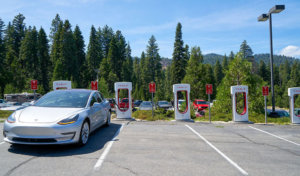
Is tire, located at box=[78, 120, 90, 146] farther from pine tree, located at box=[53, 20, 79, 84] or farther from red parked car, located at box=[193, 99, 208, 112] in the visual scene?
pine tree, located at box=[53, 20, 79, 84]

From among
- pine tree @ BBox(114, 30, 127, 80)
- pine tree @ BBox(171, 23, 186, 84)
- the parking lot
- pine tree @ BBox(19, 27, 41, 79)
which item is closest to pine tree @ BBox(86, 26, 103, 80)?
pine tree @ BBox(114, 30, 127, 80)

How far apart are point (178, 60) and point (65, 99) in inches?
1696

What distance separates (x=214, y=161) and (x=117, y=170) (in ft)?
7.40

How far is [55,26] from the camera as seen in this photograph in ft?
186

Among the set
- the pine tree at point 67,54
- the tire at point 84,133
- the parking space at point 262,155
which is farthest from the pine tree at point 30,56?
the parking space at point 262,155

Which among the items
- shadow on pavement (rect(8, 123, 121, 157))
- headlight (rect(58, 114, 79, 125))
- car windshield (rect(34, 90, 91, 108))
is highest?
car windshield (rect(34, 90, 91, 108))

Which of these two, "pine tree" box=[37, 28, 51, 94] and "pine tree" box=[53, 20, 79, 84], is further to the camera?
"pine tree" box=[37, 28, 51, 94]

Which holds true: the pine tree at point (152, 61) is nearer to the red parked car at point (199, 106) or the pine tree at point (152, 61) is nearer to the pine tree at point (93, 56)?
the pine tree at point (93, 56)

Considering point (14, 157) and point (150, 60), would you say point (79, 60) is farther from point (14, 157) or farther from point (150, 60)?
point (14, 157)

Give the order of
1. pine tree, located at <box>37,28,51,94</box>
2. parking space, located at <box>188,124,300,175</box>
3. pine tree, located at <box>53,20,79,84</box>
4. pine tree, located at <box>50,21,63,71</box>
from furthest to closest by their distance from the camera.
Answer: pine tree, located at <box>37,28,51,94</box>
pine tree, located at <box>50,21,63,71</box>
pine tree, located at <box>53,20,79,84</box>
parking space, located at <box>188,124,300,175</box>

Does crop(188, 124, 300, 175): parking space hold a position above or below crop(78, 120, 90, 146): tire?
below

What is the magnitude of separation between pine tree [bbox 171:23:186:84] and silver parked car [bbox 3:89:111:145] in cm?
4208

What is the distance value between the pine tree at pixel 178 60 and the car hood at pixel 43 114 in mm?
42798

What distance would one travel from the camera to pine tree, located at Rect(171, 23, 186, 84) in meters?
47.8
